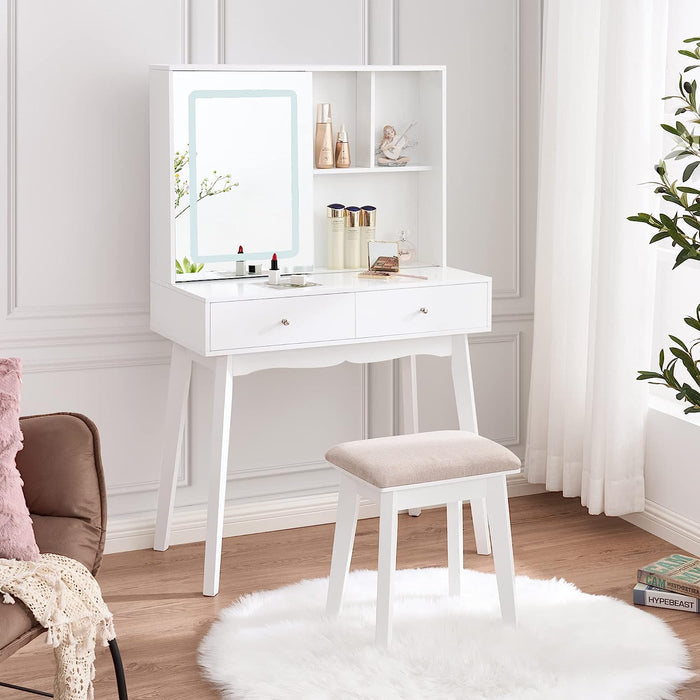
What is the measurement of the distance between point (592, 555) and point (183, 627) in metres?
1.34

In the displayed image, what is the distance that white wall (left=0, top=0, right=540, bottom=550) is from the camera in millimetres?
3227

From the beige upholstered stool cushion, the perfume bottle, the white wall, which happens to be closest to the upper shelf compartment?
the white wall

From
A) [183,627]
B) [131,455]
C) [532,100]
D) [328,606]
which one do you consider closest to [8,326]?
[131,455]

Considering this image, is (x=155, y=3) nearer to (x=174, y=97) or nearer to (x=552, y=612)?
(x=174, y=97)

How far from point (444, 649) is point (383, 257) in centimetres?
127

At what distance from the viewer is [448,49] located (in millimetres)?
3756

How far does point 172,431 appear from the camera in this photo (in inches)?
132

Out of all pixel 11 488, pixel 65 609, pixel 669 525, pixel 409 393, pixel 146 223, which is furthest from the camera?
pixel 409 393

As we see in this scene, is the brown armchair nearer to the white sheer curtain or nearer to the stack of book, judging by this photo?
the stack of book

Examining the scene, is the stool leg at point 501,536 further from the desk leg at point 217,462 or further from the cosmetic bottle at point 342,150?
the cosmetic bottle at point 342,150

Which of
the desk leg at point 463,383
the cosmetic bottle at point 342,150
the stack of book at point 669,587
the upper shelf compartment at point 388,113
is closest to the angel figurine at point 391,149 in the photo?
the upper shelf compartment at point 388,113

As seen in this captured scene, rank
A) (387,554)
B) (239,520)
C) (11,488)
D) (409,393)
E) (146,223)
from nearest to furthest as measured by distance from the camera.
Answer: (11,488) < (387,554) < (146,223) < (239,520) < (409,393)

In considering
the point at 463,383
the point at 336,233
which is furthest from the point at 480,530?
the point at 336,233

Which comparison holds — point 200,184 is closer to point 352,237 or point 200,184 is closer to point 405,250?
point 352,237
